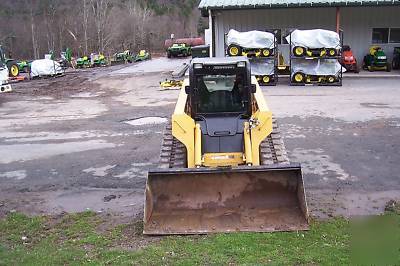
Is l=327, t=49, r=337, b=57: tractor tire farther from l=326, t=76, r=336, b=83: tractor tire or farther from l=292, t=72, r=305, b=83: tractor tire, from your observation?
l=292, t=72, r=305, b=83: tractor tire

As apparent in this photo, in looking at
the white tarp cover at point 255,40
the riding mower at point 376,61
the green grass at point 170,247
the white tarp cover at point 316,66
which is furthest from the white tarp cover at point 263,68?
the green grass at point 170,247

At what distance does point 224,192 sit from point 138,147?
4826 mm

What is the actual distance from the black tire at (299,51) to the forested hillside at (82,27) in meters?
42.6

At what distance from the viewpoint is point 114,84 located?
81.4ft

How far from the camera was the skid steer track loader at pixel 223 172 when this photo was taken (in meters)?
6.26

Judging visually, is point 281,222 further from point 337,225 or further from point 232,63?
point 232,63

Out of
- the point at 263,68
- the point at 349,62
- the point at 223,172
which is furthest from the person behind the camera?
the point at 349,62

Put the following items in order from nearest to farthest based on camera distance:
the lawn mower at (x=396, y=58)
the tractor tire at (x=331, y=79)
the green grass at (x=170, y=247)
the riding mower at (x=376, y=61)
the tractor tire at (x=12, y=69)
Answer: the green grass at (x=170, y=247) < the tractor tire at (x=331, y=79) < the riding mower at (x=376, y=61) < the lawn mower at (x=396, y=58) < the tractor tire at (x=12, y=69)

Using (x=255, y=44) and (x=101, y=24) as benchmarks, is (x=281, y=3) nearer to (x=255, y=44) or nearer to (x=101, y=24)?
(x=255, y=44)

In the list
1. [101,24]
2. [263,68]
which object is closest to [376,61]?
[263,68]

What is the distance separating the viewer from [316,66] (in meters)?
20.7

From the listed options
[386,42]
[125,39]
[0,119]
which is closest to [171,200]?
[0,119]

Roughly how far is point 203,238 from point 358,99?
12.6 metres

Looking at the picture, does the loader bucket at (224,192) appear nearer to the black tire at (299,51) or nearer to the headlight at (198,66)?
the headlight at (198,66)
